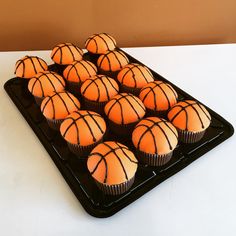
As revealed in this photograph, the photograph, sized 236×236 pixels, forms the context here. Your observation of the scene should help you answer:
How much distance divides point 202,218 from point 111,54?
2.44ft

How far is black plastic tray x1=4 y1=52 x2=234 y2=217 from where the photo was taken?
2.90 ft

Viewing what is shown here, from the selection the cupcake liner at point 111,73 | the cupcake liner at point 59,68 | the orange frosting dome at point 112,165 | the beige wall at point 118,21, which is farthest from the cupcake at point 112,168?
the beige wall at point 118,21

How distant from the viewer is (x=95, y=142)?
97cm

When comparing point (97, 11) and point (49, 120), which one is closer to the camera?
point (49, 120)

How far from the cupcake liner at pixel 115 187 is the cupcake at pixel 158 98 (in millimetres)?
292

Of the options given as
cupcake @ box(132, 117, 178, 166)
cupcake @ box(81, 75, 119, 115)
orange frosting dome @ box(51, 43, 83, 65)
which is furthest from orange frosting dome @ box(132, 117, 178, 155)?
orange frosting dome @ box(51, 43, 83, 65)

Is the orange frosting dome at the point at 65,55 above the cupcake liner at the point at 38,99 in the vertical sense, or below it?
above

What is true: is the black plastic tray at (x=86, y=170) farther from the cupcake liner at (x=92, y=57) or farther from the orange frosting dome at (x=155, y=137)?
the cupcake liner at (x=92, y=57)

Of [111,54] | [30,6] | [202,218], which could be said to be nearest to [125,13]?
[111,54]

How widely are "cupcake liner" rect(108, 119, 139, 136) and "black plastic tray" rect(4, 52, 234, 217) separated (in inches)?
1.0

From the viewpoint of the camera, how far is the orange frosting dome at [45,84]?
1.13 meters

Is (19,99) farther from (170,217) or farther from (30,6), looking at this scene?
(170,217)

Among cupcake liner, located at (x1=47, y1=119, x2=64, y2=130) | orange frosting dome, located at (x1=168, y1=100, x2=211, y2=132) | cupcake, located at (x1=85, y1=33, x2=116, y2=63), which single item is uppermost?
cupcake, located at (x1=85, y1=33, x2=116, y2=63)

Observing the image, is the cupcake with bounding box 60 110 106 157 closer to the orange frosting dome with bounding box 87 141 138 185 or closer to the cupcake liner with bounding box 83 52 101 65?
the orange frosting dome with bounding box 87 141 138 185
